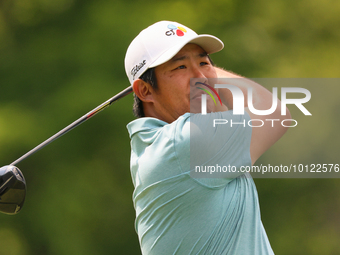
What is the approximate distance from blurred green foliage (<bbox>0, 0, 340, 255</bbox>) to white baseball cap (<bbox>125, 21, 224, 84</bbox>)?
1.93 m

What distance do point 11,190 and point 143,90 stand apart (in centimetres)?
53

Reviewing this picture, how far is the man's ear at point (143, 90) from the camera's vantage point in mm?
1091

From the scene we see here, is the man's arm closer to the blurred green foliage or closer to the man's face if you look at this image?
the man's face

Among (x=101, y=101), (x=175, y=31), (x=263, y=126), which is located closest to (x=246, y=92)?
(x=263, y=126)

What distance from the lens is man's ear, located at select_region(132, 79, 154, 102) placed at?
1091mm

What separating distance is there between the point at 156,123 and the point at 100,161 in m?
2.12

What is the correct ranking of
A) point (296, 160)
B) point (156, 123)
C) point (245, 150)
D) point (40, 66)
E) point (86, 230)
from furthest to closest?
point (40, 66)
point (86, 230)
point (296, 160)
point (156, 123)
point (245, 150)

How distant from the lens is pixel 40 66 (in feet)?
10.5

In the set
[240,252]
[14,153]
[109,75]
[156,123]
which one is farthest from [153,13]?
[240,252]

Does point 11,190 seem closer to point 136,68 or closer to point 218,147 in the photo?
point 136,68

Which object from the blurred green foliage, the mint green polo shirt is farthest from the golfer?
the blurred green foliage

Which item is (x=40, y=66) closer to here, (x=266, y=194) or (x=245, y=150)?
(x=266, y=194)

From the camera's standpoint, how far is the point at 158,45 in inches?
42.2

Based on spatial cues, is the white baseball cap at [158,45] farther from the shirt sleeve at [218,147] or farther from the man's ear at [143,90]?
the shirt sleeve at [218,147]
